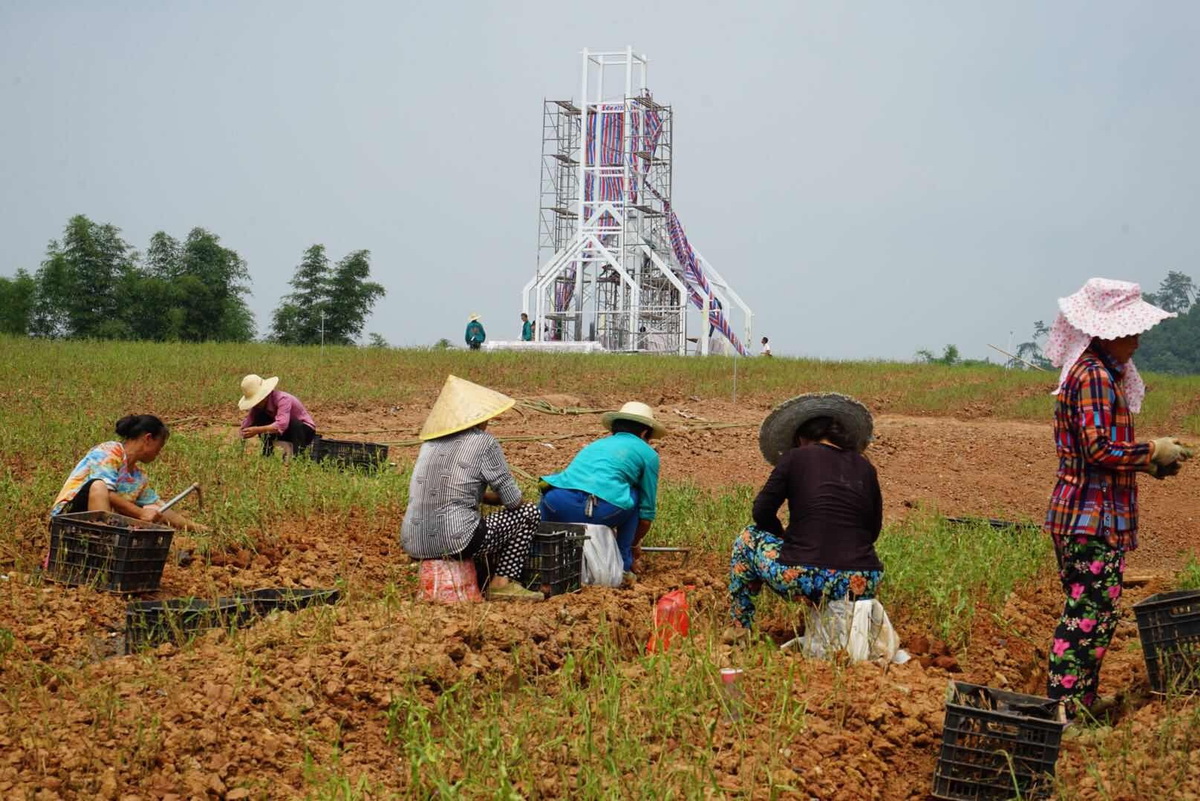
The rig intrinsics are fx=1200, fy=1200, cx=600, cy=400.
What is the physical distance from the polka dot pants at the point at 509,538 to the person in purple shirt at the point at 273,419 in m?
4.01

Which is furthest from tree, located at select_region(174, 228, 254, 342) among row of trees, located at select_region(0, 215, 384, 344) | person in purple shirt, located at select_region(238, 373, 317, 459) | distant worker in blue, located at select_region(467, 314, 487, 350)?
person in purple shirt, located at select_region(238, 373, 317, 459)

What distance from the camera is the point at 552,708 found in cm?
399

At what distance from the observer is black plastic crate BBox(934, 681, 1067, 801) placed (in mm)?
3580

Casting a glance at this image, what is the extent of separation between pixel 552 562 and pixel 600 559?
47cm

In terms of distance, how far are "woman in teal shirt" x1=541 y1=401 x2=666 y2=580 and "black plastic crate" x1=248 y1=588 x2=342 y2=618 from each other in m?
1.39

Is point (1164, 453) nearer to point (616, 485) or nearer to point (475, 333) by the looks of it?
point (616, 485)

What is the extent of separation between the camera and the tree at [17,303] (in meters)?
45.6

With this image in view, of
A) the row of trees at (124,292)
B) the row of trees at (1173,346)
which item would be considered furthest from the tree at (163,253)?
the row of trees at (1173,346)

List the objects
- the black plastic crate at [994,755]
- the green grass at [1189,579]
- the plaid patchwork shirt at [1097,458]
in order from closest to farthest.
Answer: the black plastic crate at [994,755] → the plaid patchwork shirt at [1097,458] → the green grass at [1189,579]

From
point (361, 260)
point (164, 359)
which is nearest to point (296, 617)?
point (164, 359)

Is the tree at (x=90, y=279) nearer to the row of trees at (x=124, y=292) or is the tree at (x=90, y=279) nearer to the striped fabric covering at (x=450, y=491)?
the row of trees at (x=124, y=292)

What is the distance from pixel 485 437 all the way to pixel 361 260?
4011 centimetres

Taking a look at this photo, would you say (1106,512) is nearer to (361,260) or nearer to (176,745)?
(176,745)

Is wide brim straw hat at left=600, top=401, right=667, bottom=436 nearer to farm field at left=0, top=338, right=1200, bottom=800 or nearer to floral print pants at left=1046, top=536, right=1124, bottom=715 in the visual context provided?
farm field at left=0, top=338, right=1200, bottom=800
